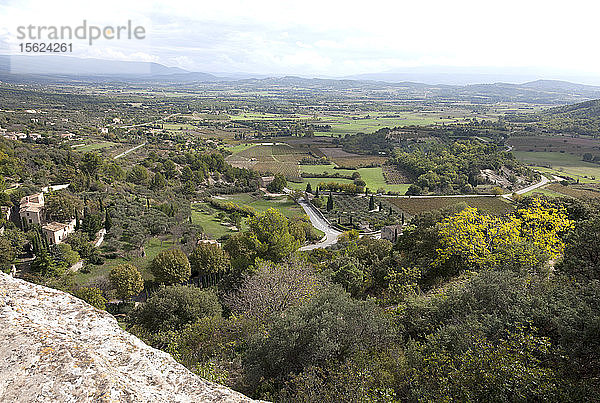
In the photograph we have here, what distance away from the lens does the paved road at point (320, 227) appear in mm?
46062

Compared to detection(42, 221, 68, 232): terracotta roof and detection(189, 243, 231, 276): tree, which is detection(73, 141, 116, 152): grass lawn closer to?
detection(42, 221, 68, 232): terracotta roof

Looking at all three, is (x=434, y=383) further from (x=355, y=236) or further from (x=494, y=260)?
(x=355, y=236)

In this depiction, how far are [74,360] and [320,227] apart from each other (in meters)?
49.5

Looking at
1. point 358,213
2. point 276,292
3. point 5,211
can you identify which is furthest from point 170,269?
point 358,213

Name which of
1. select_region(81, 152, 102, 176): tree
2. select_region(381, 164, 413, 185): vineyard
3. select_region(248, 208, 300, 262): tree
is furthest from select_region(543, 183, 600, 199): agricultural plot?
select_region(81, 152, 102, 176): tree

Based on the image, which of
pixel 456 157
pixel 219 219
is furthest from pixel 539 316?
pixel 456 157

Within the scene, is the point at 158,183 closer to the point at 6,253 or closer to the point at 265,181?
the point at 265,181

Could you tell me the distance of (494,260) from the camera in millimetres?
15719

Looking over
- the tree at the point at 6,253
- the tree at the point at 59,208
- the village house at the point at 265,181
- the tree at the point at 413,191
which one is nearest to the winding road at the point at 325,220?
the tree at the point at 413,191

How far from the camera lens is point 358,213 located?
5853 centimetres

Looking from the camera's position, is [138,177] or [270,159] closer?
[138,177]

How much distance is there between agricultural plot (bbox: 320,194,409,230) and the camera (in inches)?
2116

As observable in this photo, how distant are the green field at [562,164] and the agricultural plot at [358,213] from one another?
40.7 m

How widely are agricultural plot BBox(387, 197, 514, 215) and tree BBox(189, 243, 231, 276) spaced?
1364 inches
